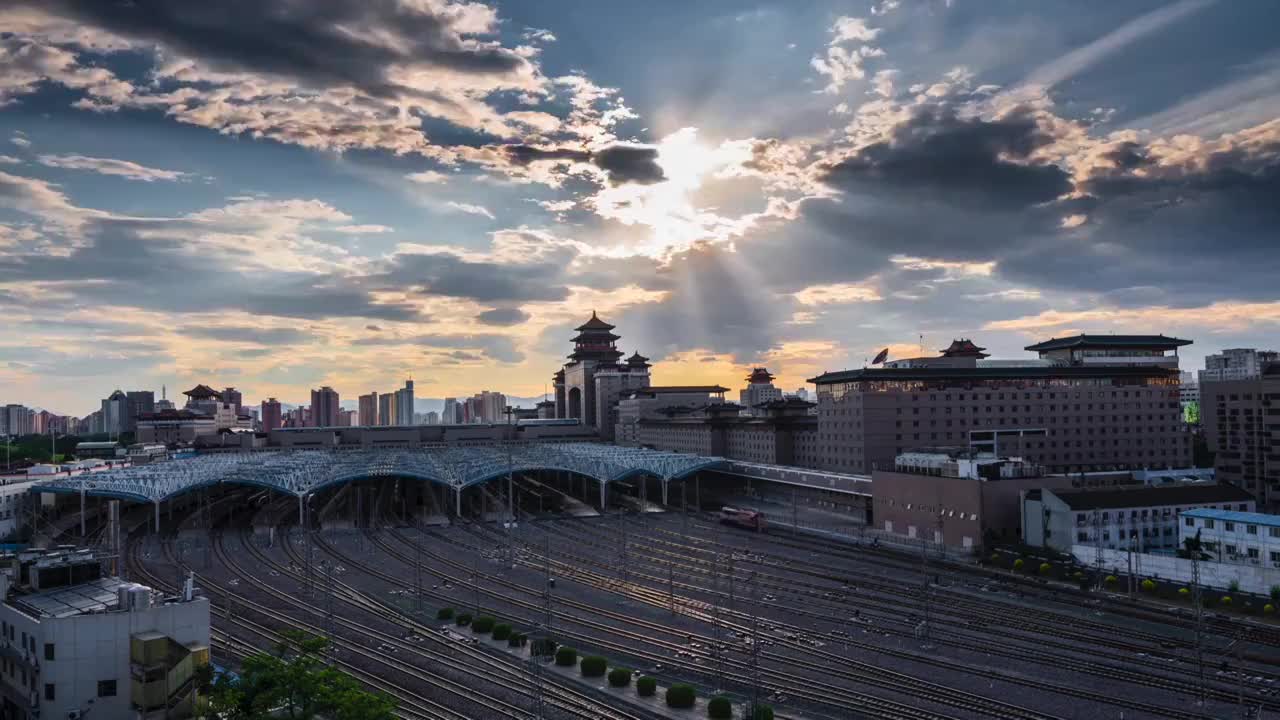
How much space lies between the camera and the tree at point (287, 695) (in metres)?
26.7

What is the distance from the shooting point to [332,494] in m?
131

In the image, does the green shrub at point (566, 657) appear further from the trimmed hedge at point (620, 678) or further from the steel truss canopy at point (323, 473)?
the steel truss canopy at point (323, 473)

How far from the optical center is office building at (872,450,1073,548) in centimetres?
6888

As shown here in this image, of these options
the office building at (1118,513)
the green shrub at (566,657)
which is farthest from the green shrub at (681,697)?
the office building at (1118,513)

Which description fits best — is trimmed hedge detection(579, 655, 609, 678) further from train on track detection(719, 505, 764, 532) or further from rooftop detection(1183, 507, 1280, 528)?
train on track detection(719, 505, 764, 532)

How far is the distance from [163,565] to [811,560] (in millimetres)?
50599

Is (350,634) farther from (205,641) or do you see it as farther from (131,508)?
(131,508)

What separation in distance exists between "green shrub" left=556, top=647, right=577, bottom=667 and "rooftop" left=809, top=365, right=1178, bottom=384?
61.8 m

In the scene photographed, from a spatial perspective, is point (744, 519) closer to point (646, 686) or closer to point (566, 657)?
point (566, 657)

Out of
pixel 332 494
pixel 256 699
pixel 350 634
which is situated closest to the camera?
pixel 256 699

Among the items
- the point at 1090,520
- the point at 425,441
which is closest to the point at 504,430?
the point at 425,441

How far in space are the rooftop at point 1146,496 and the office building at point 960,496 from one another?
3.27 metres

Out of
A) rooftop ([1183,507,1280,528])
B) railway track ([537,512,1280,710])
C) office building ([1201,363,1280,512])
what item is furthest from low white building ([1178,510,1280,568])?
office building ([1201,363,1280,512])

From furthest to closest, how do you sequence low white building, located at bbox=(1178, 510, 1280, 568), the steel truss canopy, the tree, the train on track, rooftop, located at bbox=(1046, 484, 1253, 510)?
the steel truss canopy → the train on track → rooftop, located at bbox=(1046, 484, 1253, 510) → low white building, located at bbox=(1178, 510, 1280, 568) → the tree
